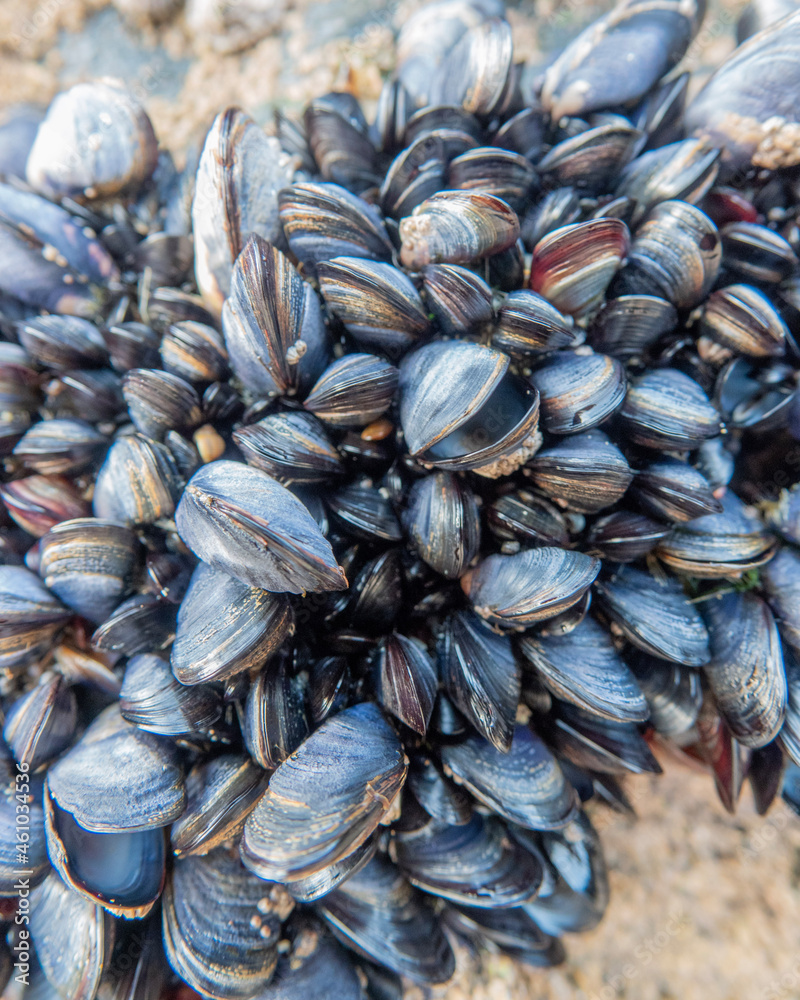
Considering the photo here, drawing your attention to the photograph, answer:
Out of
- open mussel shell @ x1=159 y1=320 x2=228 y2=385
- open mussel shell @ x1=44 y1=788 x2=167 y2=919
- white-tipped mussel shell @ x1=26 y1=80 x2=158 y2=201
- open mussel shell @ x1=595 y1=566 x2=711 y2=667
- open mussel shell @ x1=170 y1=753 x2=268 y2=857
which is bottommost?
open mussel shell @ x1=44 y1=788 x2=167 y2=919

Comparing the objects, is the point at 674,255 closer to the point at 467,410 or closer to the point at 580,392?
the point at 580,392

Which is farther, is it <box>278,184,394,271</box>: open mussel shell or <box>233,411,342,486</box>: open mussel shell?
<box>278,184,394,271</box>: open mussel shell

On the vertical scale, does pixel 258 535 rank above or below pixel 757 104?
below

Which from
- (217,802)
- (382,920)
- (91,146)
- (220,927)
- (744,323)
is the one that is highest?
(91,146)

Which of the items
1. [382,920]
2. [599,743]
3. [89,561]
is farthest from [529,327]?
[382,920]

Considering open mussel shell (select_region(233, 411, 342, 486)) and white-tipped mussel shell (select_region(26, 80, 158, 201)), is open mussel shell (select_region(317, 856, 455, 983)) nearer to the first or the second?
open mussel shell (select_region(233, 411, 342, 486))

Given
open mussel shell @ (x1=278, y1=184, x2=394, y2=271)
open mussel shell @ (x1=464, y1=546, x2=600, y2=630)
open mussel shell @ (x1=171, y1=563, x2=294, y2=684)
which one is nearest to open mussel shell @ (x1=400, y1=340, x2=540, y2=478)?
open mussel shell @ (x1=464, y1=546, x2=600, y2=630)

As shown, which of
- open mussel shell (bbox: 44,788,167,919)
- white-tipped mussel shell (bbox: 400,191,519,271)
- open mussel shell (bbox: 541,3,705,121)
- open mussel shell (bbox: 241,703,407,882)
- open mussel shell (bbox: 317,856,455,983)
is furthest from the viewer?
→ open mussel shell (bbox: 541,3,705,121)
